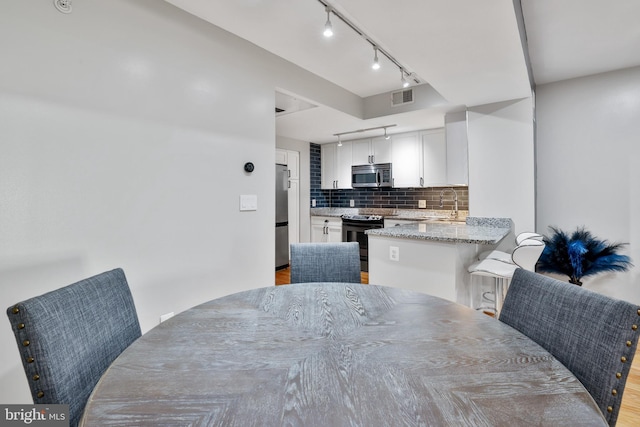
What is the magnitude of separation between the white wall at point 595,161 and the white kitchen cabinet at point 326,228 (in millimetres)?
2681

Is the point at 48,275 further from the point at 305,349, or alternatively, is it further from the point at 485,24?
the point at 485,24

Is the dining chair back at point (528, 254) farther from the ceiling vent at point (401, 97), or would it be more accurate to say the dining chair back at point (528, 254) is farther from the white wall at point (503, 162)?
the ceiling vent at point (401, 97)

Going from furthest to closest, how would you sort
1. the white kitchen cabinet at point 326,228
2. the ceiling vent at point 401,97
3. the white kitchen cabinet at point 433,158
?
1. the white kitchen cabinet at point 326,228
2. the white kitchen cabinet at point 433,158
3. the ceiling vent at point 401,97

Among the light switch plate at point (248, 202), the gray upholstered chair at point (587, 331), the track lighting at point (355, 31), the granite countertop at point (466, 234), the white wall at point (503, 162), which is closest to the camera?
the gray upholstered chair at point (587, 331)

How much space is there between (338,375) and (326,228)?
14.5ft

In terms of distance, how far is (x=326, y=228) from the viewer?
514cm

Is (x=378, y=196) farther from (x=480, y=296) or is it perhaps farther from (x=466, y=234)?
(x=466, y=234)

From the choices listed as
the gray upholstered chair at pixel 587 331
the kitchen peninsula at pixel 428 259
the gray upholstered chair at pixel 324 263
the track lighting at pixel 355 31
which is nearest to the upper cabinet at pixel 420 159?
the track lighting at pixel 355 31

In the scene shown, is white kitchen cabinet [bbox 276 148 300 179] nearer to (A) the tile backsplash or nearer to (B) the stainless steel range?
(A) the tile backsplash

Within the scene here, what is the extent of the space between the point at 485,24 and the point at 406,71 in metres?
1.26

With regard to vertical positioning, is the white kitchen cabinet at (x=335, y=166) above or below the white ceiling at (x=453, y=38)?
below

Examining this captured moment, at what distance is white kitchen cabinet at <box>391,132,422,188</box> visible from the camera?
14.8 feet

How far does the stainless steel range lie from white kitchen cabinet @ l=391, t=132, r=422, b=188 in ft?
2.17

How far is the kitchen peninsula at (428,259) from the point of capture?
2234mm
